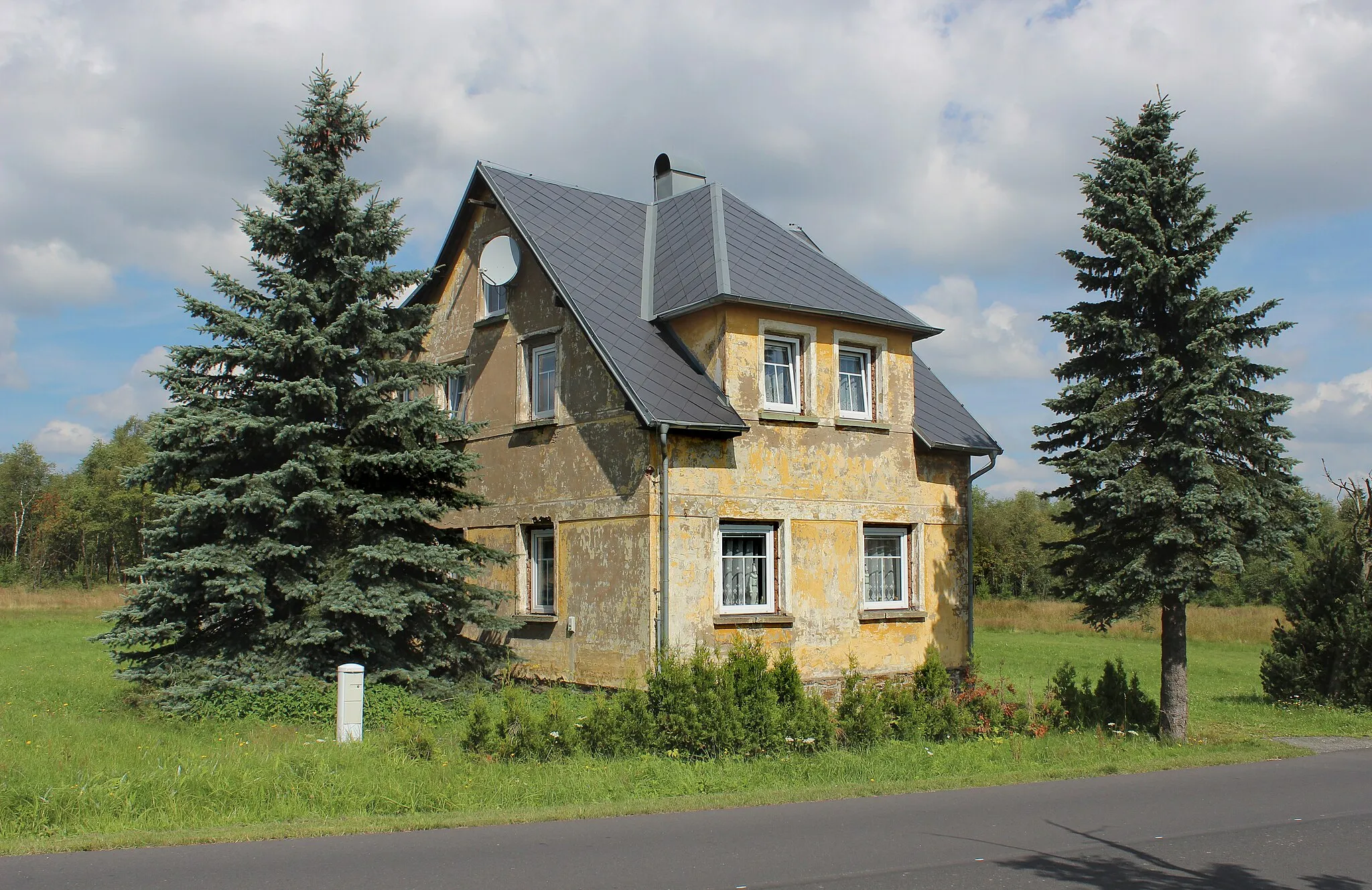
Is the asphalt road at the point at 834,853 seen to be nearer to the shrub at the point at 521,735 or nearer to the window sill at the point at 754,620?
the shrub at the point at 521,735

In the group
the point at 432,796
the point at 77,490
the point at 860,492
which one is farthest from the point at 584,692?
the point at 77,490

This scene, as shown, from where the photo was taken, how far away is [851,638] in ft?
58.6

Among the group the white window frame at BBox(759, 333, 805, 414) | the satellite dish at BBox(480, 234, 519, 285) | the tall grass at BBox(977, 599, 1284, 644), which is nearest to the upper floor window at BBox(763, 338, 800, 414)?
the white window frame at BBox(759, 333, 805, 414)

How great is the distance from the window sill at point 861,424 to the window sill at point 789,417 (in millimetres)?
488

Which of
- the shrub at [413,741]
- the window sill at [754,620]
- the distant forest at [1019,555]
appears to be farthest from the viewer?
the distant forest at [1019,555]

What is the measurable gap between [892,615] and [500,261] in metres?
9.25

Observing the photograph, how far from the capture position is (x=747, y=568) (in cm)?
1727

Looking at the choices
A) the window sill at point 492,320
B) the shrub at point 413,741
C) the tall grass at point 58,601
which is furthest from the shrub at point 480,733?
the tall grass at point 58,601

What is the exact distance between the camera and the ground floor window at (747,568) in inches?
670

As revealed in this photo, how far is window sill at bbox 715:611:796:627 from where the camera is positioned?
16.6 meters

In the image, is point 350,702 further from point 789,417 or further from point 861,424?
point 861,424

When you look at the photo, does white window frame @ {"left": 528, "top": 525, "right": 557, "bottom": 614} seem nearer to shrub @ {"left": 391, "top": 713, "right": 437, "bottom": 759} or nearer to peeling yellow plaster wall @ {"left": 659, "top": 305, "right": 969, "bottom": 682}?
peeling yellow plaster wall @ {"left": 659, "top": 305, "right": 969, "bottom": 682}

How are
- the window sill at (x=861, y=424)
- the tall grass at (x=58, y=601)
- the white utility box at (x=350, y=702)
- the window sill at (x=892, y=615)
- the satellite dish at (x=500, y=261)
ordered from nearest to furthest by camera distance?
the white utility box at (x=350, y=702) < the window sill at (x=892, y=615) < the window sill at (x=861, y=424) < the satellite dish at (x=500, y=261) < the tall grass at (x=58, y=601)

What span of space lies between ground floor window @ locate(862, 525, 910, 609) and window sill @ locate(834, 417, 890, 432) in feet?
5.46
